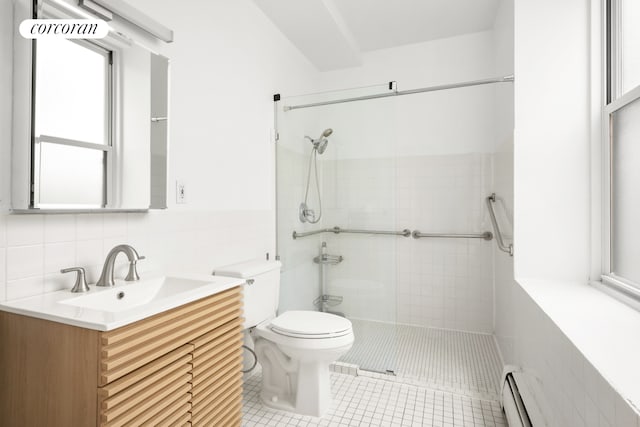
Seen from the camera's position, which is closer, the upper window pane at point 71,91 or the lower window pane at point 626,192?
the upper window pane at point 71,91

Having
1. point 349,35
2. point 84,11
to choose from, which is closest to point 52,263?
point 84,11

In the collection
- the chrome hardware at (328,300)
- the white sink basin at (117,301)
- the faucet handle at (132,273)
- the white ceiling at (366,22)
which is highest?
the white ceiling at (366,22)

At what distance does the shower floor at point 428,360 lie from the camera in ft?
6.70

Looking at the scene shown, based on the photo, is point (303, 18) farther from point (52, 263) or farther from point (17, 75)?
A: point (52, 263)

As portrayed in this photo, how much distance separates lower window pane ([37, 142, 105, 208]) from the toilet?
77 cm

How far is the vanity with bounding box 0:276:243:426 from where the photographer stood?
3.00ft

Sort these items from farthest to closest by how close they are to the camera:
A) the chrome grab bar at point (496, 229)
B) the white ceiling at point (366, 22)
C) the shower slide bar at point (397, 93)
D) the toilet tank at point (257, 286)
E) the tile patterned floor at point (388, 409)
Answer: the white ceiling at point (366, 22), the shower slide bar at point (397, 93), the chrome grab bar at point (496, 229), the toilet tank at point (257, 286), the tile patterned floor at point (388, 409)

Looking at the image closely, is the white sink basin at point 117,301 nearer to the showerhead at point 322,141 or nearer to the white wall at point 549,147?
the showerhead at point 322,141

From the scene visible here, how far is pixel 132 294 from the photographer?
1.31 metres

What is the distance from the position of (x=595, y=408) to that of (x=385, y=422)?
3.54ft

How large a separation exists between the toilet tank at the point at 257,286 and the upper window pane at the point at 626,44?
76.0 inches

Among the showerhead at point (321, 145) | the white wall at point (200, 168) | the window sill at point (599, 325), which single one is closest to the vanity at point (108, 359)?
the white wall at point (200, 168)

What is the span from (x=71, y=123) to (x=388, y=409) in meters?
1.93

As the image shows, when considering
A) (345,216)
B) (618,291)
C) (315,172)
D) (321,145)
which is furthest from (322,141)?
(618,291)
